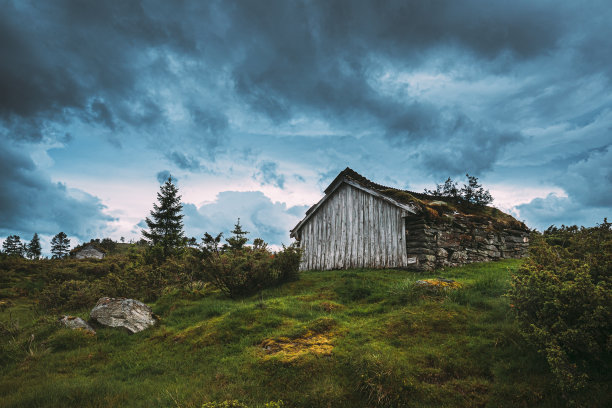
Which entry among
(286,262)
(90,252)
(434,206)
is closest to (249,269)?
(286,262)

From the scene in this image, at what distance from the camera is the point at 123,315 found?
386 inches

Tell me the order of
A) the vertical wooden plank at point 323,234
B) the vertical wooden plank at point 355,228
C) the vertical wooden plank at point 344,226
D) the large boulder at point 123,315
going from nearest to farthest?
the large boulder at point 123,315, the vertical wooden plank at point 355,228, the vertical wooden plank at point 344,226, the vertical wooden plank at point 323,234

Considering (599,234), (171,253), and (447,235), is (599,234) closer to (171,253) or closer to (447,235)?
(447,235)

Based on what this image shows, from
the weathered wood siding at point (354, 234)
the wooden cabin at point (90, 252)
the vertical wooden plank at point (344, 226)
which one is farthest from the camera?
the wooden cabin at point (90, 252)

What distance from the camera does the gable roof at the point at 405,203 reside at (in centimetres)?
1535

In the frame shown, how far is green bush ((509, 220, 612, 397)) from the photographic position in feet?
14.6

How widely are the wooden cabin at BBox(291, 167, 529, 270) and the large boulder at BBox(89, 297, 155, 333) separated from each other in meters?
10.4

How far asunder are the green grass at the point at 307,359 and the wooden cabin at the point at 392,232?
5210 mm

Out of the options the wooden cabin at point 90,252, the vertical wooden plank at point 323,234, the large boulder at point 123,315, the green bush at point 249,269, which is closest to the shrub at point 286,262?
the green bush at point 249,269

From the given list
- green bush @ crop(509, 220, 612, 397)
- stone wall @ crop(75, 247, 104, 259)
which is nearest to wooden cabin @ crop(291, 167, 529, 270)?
green bush @ crop(509, 220, 612, 397)

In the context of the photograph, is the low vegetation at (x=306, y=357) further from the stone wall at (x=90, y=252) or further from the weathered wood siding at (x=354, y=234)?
the stone wall at (x=90, y=252)

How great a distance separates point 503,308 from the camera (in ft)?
24.3

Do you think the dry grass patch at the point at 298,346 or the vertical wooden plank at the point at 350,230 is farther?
the vertical wooden plank at the point at 350,230

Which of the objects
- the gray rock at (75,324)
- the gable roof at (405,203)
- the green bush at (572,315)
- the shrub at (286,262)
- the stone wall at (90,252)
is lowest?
the gray rock at (75,324)
